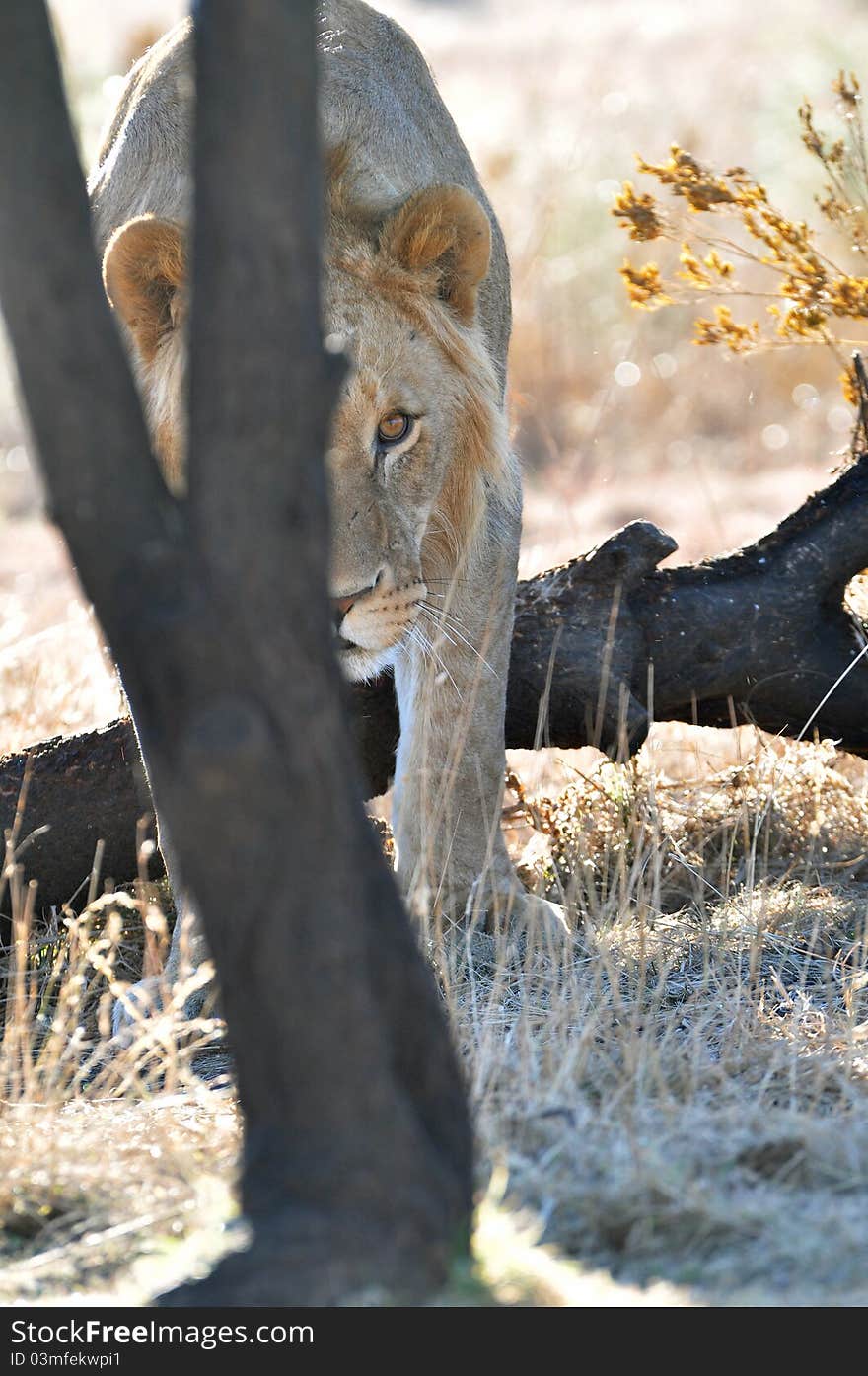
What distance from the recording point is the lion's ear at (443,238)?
3.59 metres

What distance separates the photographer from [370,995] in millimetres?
1970

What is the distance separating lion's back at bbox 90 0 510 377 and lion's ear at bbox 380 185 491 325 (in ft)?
0.55

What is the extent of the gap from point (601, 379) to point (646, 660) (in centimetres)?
856

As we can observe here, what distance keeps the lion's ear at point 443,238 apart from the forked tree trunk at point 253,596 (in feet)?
5.38

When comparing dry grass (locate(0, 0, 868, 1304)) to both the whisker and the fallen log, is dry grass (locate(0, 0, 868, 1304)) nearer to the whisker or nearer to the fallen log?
the fallen log

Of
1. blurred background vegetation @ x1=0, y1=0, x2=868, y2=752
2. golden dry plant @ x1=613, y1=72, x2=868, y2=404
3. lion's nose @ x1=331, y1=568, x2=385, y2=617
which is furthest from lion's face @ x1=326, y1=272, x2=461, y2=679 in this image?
blurred background vegetation @ x1=0, y1=0, x2=868, y2=752

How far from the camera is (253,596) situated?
6.27 ft

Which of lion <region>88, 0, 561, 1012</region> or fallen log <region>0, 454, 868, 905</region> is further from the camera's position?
fallen log <region>0, 454, 868, 905</region>

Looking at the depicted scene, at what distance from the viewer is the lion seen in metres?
3.49

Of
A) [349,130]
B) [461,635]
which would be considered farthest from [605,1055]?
[349,130]

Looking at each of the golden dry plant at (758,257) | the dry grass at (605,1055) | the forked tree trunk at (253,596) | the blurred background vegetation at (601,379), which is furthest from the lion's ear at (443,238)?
the forked tree trunk at (253,596)

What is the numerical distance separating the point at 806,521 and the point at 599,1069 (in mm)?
2003

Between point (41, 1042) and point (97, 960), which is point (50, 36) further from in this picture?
point (41, 1042)

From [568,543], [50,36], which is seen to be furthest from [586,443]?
[50,36]
